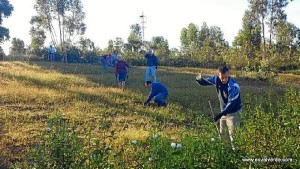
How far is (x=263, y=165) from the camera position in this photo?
3.59m

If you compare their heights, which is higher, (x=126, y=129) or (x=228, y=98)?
(x=228, y=98)

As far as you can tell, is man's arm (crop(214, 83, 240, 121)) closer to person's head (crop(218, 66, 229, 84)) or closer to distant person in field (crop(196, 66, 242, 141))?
distant person in field (crop(196, 66, 242, 141))

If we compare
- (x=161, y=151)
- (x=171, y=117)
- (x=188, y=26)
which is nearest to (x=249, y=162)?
(x=161, y=151)

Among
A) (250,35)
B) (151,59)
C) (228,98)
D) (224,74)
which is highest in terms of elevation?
(250,35)

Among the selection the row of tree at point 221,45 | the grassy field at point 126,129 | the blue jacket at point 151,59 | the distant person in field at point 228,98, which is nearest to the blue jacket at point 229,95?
the distant person in field at point 228,98

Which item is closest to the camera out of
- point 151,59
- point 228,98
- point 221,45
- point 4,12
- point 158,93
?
point 228,98

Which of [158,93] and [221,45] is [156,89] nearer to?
[158,93]

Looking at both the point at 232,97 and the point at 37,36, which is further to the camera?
the point at 37,36

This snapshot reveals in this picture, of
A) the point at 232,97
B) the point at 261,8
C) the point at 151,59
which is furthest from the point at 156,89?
the point at 261,8

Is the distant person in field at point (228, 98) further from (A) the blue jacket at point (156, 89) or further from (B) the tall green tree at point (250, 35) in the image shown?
(B) the tall green tree at point (250, 35)

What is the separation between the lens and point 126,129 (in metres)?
8.98

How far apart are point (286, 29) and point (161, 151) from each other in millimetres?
42332

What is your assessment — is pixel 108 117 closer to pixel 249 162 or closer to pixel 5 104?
pixel 5 104

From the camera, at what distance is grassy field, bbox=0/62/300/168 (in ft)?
12.4
